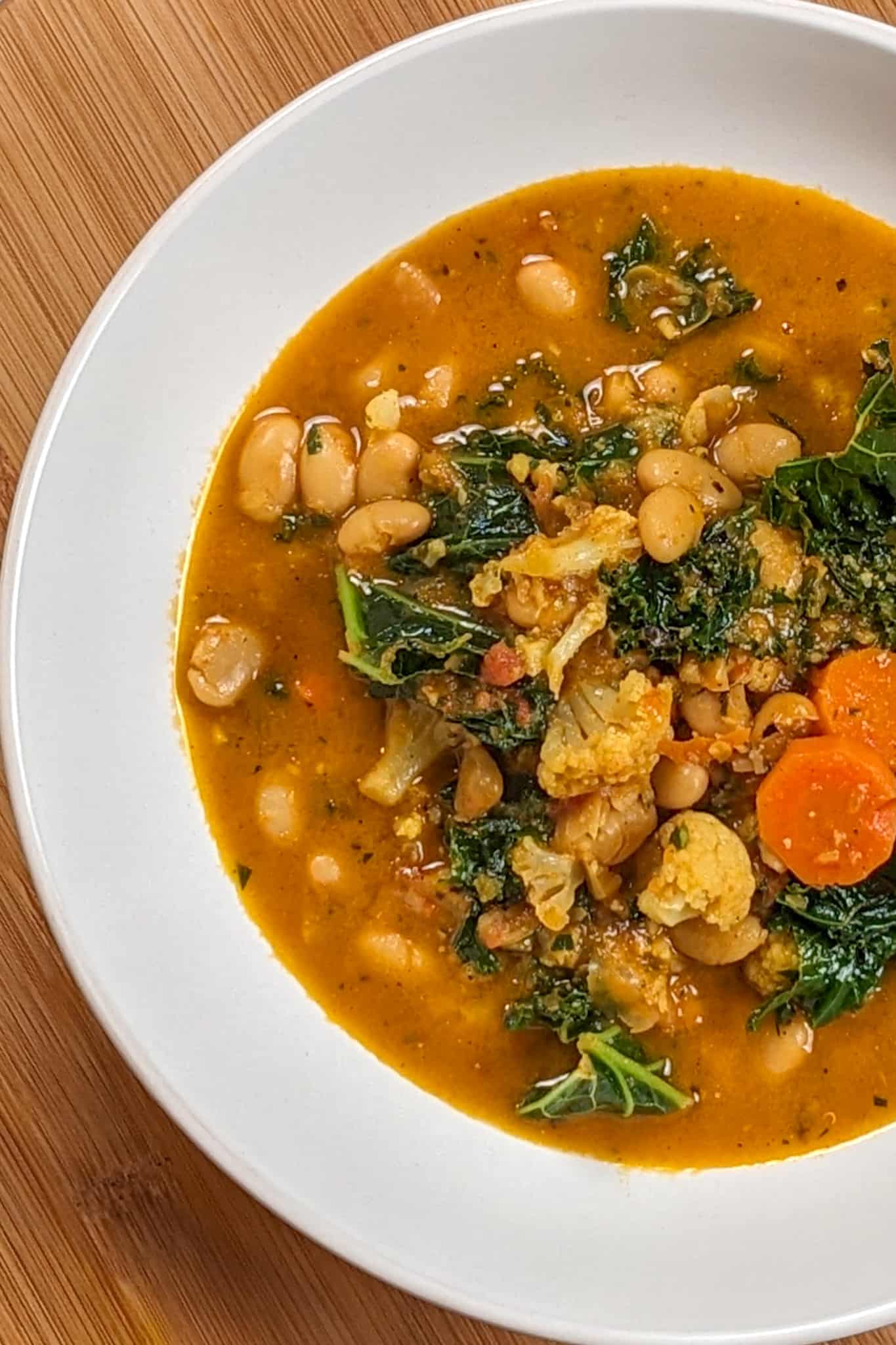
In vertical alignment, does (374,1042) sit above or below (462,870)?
below

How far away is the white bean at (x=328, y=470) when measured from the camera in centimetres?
336

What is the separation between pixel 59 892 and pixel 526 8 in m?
2.35

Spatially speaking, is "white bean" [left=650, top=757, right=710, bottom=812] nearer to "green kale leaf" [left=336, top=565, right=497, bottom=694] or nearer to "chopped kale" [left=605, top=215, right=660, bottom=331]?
"green kale leaf" [left=336, top=565, right=497, bottom=694]

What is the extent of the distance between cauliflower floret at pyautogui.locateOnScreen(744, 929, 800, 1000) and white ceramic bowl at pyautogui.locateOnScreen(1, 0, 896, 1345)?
0.49 meters

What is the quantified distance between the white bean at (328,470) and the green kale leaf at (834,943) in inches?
59.9

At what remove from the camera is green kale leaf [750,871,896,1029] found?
3301 millimetres

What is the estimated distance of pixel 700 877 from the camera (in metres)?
3.12

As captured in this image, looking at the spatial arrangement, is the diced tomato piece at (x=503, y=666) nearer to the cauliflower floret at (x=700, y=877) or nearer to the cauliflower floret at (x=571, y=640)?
the cauliflower floret at (x=571, y=640)

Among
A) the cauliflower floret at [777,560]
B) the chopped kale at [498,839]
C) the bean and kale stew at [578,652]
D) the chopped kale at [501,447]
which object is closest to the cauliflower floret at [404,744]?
the bean and kale stew at [578,652]

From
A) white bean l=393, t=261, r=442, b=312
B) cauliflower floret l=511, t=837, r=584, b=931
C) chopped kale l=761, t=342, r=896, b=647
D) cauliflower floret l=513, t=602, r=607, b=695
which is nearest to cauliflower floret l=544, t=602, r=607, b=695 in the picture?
cauliflower floret l=513, t=602, r=607, b=695

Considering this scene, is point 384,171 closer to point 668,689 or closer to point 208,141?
point 208,141

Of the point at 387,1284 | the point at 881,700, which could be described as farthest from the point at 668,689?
the point at 387,1284

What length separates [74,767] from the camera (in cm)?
329

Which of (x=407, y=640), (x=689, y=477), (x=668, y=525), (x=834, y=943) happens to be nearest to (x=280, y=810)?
(x=407, y=640)
